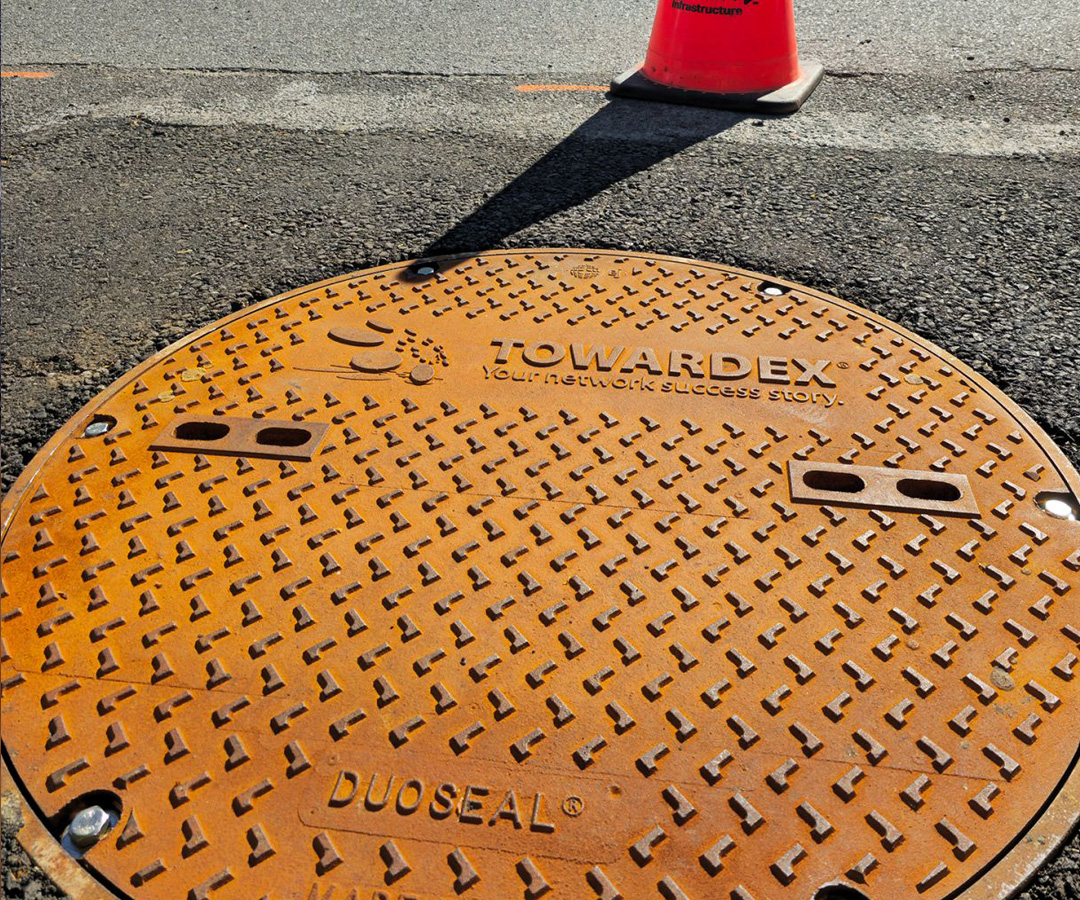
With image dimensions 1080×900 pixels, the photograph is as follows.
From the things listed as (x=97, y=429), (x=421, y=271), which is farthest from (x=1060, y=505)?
(x=97, y=429)

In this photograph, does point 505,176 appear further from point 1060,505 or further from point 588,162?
point 1060,505

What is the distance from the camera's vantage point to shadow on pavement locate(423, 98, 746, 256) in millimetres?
2799

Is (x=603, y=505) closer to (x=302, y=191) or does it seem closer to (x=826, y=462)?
(x=826, y=462)

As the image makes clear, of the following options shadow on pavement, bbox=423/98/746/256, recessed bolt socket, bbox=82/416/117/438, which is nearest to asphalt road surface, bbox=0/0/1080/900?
shadow on pavement, bbox=423/98/746/256

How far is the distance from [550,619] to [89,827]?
746 millimetres

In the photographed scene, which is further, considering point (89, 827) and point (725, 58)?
point (725, 58)

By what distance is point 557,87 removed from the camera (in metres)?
3.93

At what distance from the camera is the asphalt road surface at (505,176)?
7.86ft

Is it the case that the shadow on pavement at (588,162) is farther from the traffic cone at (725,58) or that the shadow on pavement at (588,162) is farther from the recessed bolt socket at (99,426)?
the recessed bolt socket at (99,426)

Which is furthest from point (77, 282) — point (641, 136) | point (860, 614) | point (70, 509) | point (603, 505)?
point (860, 614)

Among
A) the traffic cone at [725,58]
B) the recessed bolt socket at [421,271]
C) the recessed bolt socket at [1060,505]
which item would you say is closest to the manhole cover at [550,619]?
the recessed bolt socket at [1060,505]

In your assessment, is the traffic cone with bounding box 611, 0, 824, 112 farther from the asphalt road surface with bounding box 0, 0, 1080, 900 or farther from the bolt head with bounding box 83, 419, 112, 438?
the bolt head with bounding box 83, 419, 112, 438

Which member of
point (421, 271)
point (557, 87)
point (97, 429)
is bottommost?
point (97, 429)

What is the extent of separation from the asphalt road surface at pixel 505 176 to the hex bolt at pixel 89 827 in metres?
0.08
